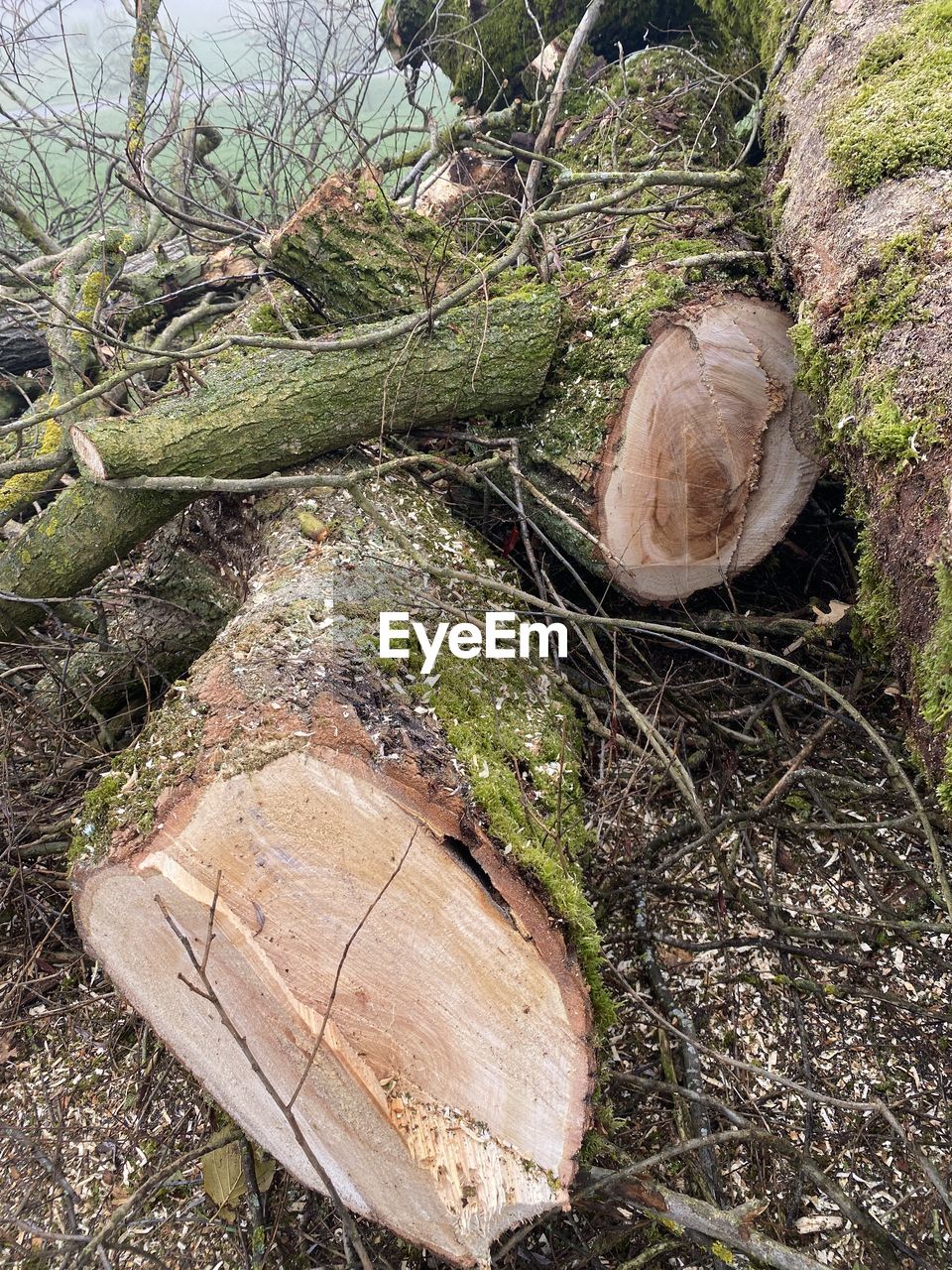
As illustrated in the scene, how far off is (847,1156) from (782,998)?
320 mm

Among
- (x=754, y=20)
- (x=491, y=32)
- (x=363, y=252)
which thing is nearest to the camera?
(x=363, y=252)

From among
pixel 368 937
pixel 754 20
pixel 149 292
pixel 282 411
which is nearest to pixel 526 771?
pixel 368 937

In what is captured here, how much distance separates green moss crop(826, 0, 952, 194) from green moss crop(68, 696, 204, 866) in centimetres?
189

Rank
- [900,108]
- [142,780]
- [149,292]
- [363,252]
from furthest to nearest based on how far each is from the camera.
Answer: [149,292], [363,252], [900,108], [142,780]

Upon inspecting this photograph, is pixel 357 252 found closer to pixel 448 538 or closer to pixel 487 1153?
pixel 448 538

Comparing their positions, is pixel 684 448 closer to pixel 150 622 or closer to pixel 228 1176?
pixel 150 622

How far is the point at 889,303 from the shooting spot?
1.52 m

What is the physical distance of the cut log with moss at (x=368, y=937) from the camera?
1.28 meters

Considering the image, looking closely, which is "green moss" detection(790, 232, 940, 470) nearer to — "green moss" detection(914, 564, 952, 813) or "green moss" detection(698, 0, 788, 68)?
"green moss" detection(914, 564, 952, 813)

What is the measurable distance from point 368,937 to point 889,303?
159 centimetres

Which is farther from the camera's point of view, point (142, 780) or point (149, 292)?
point (149, 292)

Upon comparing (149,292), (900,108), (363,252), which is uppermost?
(149,292)

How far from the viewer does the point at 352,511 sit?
6.27 ft

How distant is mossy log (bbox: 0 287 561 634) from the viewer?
1913mm
